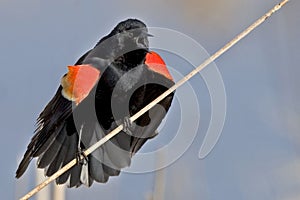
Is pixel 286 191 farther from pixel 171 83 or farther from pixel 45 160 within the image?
pixel 45 160

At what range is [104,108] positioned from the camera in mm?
1891

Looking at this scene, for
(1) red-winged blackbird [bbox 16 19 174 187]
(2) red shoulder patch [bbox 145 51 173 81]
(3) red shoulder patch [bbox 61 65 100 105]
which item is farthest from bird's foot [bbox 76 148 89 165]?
(2) red shoulder patch [bbox 145 51 173 81]

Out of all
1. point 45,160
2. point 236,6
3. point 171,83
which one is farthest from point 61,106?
point 236,6

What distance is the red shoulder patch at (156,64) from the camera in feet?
5.99

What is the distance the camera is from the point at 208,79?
189 centimetres

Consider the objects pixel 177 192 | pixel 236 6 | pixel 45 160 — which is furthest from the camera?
pixel 236 6

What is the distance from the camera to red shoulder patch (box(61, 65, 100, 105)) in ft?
5.92

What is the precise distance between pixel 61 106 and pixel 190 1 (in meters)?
0.38

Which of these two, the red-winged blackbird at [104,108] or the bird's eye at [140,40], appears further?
the bird's eye at [140,40]

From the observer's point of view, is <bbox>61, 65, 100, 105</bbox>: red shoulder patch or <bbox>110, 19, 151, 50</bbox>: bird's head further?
<bbox>110, 19, 151, 50</bbox>: bird's head

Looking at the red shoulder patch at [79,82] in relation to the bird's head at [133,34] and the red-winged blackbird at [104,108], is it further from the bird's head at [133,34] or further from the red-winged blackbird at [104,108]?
the bird's head at [133,34]

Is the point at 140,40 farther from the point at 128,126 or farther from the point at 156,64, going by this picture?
the point at 128,126

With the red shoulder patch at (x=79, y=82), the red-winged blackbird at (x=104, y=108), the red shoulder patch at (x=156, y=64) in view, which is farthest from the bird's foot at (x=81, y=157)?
the red shoulder patch at (x=156, y=64)

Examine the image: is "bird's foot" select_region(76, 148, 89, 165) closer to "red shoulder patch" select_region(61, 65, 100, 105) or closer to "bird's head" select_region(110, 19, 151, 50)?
"red shoulder patch" select_region(61, 65, 100, 105)
